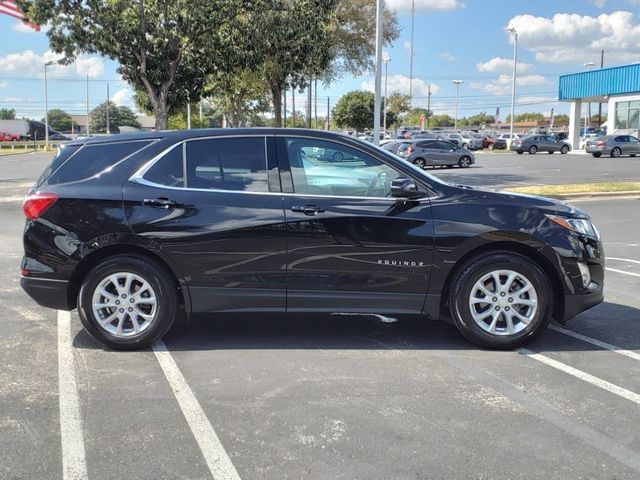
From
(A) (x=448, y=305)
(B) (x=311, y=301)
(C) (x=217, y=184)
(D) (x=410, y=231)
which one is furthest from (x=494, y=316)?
(C) (x=217, y=184)

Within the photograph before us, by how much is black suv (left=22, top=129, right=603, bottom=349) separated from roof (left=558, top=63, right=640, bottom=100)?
46502 millimetres

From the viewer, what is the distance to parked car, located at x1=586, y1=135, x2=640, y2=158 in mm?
38875

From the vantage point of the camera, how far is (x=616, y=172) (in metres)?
26.0

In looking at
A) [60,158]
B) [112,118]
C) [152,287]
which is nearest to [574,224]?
[152,287]

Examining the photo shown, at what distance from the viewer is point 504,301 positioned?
4977 mm

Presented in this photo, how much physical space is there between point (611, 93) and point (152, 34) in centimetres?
4107

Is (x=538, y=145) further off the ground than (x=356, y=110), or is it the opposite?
(x=356, y=110)

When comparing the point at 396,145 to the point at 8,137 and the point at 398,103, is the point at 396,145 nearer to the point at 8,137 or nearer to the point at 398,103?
the point at 398,103

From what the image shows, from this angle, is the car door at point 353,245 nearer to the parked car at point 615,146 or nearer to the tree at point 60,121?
the parked car at point 615,146

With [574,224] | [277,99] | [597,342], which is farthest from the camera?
[277,99]

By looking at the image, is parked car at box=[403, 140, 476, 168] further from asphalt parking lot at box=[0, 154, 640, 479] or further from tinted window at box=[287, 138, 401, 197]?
tinted window at box=[287, 138, 401, 197]

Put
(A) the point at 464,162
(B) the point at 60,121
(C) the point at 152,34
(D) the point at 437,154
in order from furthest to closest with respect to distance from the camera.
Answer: (B) the point at 60,121 → (A) the point at 464,162 → (D) the point at 437,154 → (C) the point at 152,34

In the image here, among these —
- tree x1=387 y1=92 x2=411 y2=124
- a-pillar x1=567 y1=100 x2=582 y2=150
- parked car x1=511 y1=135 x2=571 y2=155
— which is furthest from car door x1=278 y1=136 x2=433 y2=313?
tree x1=387 y1=92 x2=411 y2=124

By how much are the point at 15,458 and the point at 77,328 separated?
7.92 feet
